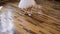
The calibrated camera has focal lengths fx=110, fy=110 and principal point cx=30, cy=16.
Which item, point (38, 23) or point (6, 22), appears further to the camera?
point (6, 22)

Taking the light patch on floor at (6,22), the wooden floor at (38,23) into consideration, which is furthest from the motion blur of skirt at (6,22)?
the wooden floor at (38,23)

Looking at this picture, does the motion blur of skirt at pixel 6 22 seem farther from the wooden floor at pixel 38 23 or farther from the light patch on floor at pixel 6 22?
the wooden floor at pixel 38 23

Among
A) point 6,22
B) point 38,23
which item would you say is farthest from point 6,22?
point 38,23

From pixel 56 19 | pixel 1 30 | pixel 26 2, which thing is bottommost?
pixel 1 30

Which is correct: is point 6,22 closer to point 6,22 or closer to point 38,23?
point 6,22

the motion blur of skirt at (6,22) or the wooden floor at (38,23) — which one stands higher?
the wooden floor at (38,23)

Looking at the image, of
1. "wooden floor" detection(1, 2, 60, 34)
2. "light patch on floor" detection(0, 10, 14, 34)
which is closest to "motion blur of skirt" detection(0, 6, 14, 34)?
"light patch on floor" detection(0, 10, 14, 34)

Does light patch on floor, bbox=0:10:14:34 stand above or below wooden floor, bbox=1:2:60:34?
below

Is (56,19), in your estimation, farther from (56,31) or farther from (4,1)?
(4,1)

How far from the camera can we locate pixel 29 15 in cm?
320

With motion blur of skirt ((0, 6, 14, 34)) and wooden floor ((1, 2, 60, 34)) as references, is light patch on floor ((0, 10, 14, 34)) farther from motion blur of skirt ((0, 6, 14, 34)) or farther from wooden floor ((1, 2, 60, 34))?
wooden floor ((1, 2, 60, 34))

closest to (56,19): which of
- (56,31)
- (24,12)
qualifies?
(56,31)

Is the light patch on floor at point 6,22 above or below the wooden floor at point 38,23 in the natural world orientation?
below

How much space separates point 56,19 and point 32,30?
835mm
